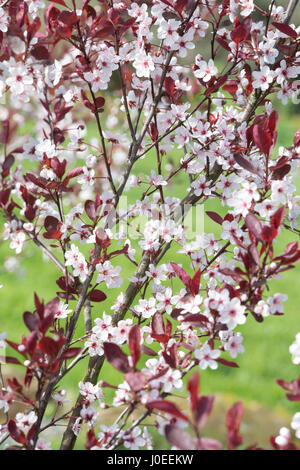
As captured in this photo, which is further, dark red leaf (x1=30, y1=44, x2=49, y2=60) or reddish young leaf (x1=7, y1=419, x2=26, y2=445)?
dark red leaf (x1=30, y1=44, x2=49, y2=60)

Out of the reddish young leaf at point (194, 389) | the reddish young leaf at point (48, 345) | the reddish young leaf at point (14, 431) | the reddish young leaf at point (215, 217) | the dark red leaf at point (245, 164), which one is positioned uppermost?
the dark red leaf at point (245, 164)

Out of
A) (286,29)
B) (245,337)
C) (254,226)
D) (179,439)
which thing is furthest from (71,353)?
(245,337)

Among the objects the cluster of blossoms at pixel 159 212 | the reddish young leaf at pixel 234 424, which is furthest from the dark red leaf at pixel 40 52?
the reddish young leaf at pixel 234 424

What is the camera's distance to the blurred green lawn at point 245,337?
10.5 ft

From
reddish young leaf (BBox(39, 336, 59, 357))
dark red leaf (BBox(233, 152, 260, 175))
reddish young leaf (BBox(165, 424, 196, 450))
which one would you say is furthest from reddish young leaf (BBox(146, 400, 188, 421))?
dark red leaf (BBox(233, 152, 260, 175))

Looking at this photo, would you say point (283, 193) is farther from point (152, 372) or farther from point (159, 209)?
point (159, 209)

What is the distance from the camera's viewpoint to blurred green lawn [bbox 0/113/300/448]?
3.19 meters

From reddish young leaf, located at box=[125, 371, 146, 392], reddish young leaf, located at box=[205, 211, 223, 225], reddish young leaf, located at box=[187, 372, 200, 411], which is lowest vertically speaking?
reddish young leaf, located at box=[187, 372, 200, 411]

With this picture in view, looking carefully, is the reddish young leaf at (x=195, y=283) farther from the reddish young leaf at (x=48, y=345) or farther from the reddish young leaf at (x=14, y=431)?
the reddish young leaf at (x=14, y=431)

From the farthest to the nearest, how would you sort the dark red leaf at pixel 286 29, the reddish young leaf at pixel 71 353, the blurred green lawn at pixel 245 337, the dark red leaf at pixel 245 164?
the blurred green lawn at pixel 245 337 < the dark red leaf at pixel 286 29 < the dark red leaf at pixel 245 164 < the reddish young leaf at pixel 71 353

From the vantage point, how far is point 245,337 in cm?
378

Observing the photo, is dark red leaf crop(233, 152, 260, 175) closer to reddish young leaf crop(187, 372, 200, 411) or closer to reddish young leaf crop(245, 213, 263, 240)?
reddish young leaf crop(245, 213, 263, 240)

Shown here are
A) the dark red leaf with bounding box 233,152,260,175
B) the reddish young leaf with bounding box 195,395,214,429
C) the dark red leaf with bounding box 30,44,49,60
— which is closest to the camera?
the reddish young leaf with bounding box 195,395,214,429
